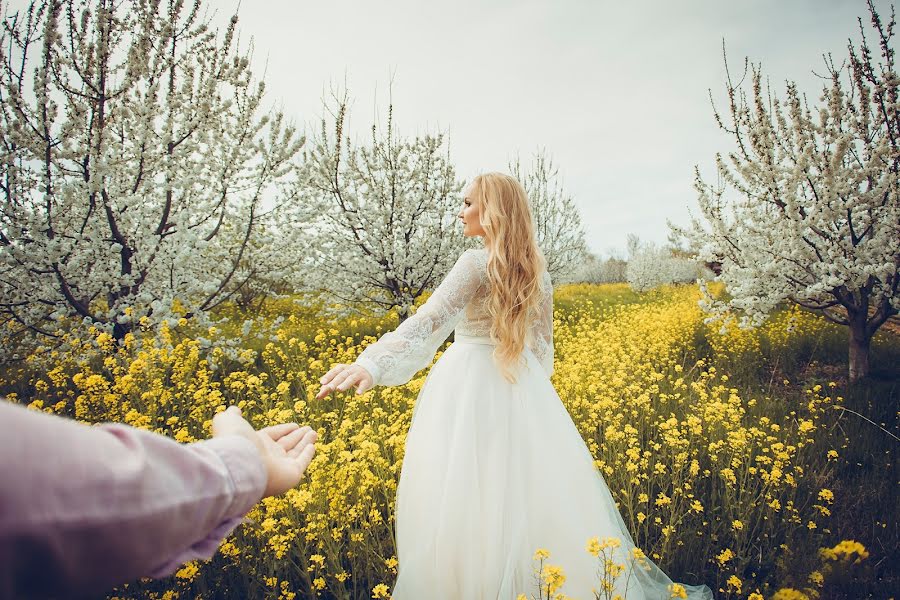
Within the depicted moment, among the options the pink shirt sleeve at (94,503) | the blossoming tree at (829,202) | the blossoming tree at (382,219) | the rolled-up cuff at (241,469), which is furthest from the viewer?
the blossoming tree at (382,219)

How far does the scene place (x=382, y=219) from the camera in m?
7.42

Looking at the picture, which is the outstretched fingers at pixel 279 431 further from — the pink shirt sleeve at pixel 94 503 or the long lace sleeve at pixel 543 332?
the long lace sleeve at pixel 543 332

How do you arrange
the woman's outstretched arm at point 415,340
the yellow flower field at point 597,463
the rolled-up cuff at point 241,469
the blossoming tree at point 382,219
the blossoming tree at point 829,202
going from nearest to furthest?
the rolled-up cuff at point 241,469 < the woman's outstretched arm at point 415,340 < the yellow flower field at point 597,463 < the blossoming tree at point 829,202 < the blossoming tree at point 382,219

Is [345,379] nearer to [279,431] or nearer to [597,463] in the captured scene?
[279,431]

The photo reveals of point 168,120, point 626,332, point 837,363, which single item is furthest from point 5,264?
point 837,363

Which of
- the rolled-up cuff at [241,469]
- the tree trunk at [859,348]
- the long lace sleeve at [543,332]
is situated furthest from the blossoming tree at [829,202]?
the rolled-up cuff at [241,469]

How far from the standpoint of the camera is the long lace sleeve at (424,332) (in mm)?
1899

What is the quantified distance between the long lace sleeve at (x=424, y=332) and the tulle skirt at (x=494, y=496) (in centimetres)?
27

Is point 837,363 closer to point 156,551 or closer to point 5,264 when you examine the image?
point 156,551

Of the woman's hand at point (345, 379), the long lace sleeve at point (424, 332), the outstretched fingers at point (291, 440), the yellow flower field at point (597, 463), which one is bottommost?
the yellow flower field at point (597, 463)

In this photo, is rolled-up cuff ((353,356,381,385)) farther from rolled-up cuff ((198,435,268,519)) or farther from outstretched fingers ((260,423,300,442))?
rolled-up cuff ((198,435,268,519))

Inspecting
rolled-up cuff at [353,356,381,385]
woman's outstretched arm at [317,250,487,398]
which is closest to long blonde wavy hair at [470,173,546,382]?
woman's outstretched arm at [317,250,487,398]

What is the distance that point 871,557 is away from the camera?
2.50m

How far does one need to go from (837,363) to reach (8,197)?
11.1 m
